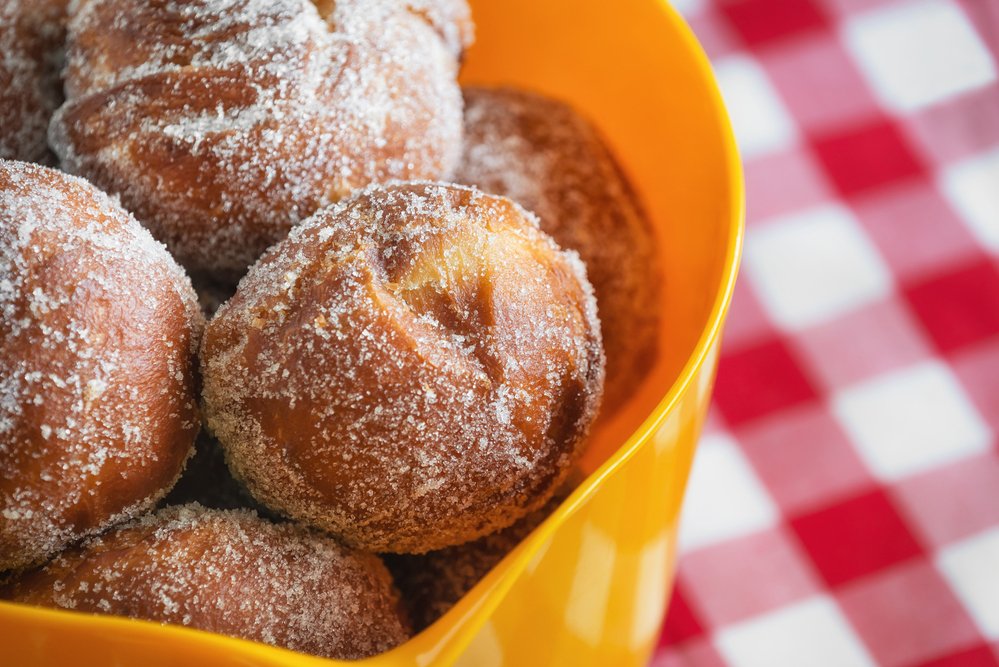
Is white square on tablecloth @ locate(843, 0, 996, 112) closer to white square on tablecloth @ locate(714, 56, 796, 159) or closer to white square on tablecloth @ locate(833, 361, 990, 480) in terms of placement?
white square on tablecloth @ locate(714, 56, 796, 159)

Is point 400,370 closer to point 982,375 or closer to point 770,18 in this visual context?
A: point 982,375

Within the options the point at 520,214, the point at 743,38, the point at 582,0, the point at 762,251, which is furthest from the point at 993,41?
the point at 520,214

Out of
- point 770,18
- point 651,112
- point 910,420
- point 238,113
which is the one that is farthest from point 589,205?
point 770,18

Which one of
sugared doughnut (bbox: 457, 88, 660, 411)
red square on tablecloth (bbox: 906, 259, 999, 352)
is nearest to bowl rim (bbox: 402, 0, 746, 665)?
sugared doughnut (bbox: 457, 88, 660, 411)

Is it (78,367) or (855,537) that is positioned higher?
(78,367)

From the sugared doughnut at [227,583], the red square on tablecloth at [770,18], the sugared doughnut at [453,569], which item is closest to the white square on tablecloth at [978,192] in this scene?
the red square on tablecloth at [770,18]

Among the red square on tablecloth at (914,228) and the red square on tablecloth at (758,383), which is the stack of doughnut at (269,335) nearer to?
the red square on tablecloth at (758,383)
